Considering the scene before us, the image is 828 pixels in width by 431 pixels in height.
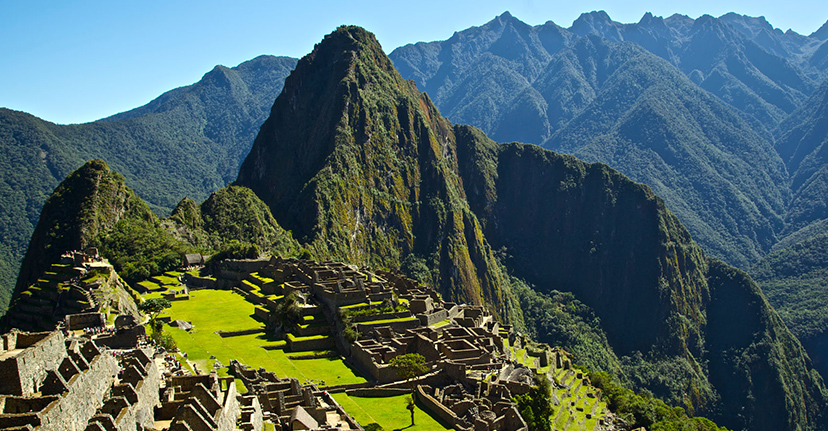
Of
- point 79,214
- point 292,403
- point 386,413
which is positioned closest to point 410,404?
point 386,413

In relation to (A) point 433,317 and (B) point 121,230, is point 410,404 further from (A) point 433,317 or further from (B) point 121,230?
(B) point 121,230

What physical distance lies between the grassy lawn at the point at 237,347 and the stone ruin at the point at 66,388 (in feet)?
57.8

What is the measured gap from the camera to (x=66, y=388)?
2778 centimetres

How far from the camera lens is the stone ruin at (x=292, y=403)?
1630 inches

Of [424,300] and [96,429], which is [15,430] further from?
[424,300]

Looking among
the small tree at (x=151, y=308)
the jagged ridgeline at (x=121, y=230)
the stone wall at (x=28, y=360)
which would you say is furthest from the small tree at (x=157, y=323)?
the stone wall at (x=28, y=360)

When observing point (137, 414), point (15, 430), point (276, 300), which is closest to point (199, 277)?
point (276, 300)

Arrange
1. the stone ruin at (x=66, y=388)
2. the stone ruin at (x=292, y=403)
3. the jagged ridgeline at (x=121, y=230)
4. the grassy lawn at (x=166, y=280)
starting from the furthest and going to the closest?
the jagged ridgeline at (x=121, y=230) → the grassy lawn at (x=166, y=280) → the stone ruin at (x=292, y=403) → the stone ruin at (x=66, y=388)

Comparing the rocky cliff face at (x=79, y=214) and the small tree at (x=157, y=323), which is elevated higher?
the rocky cliff face at (x=79, y=214)

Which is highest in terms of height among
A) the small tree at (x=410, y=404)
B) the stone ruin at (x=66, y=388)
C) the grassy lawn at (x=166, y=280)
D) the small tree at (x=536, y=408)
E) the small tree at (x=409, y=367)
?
the stone ruin at (x=66, y=388)

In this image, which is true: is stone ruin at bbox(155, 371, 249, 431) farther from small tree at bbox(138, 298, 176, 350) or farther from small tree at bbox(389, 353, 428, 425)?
small tree at bbox(389, 353, 428, 425)

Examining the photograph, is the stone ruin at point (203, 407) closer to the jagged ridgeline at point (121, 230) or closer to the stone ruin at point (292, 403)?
the stone ruin at point (292, 403)

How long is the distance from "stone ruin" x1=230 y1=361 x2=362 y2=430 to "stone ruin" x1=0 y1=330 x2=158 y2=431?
921cm

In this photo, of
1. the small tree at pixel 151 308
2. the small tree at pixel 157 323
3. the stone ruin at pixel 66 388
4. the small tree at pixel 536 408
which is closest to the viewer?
the stone ruin at pixel 66 388
